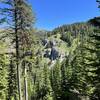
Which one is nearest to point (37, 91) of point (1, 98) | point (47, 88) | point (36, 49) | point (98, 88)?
point (47, 88)

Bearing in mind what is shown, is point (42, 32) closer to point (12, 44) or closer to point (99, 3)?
point (12, 44)

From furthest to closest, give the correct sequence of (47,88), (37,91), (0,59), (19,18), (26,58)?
(37,91), (47,88), (0,59), (26,58), (19,18)

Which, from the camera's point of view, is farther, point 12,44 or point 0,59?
point 0,59

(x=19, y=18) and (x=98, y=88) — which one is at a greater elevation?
(x=19, y=18)

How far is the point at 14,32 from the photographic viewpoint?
2808cm

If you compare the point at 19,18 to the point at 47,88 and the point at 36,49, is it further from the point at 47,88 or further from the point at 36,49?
the point at 47,88

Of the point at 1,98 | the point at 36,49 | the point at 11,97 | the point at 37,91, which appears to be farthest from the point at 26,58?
the point at 37,91

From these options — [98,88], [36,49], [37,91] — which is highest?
[36,49]

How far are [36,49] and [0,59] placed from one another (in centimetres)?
1780

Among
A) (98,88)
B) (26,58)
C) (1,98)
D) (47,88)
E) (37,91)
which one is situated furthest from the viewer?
(37,91)

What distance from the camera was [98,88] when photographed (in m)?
18.0

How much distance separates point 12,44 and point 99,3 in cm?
1207

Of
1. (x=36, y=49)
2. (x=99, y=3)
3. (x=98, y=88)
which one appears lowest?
(x=98, y=88)

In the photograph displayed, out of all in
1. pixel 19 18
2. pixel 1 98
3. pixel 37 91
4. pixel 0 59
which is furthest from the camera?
pixel 37 91
